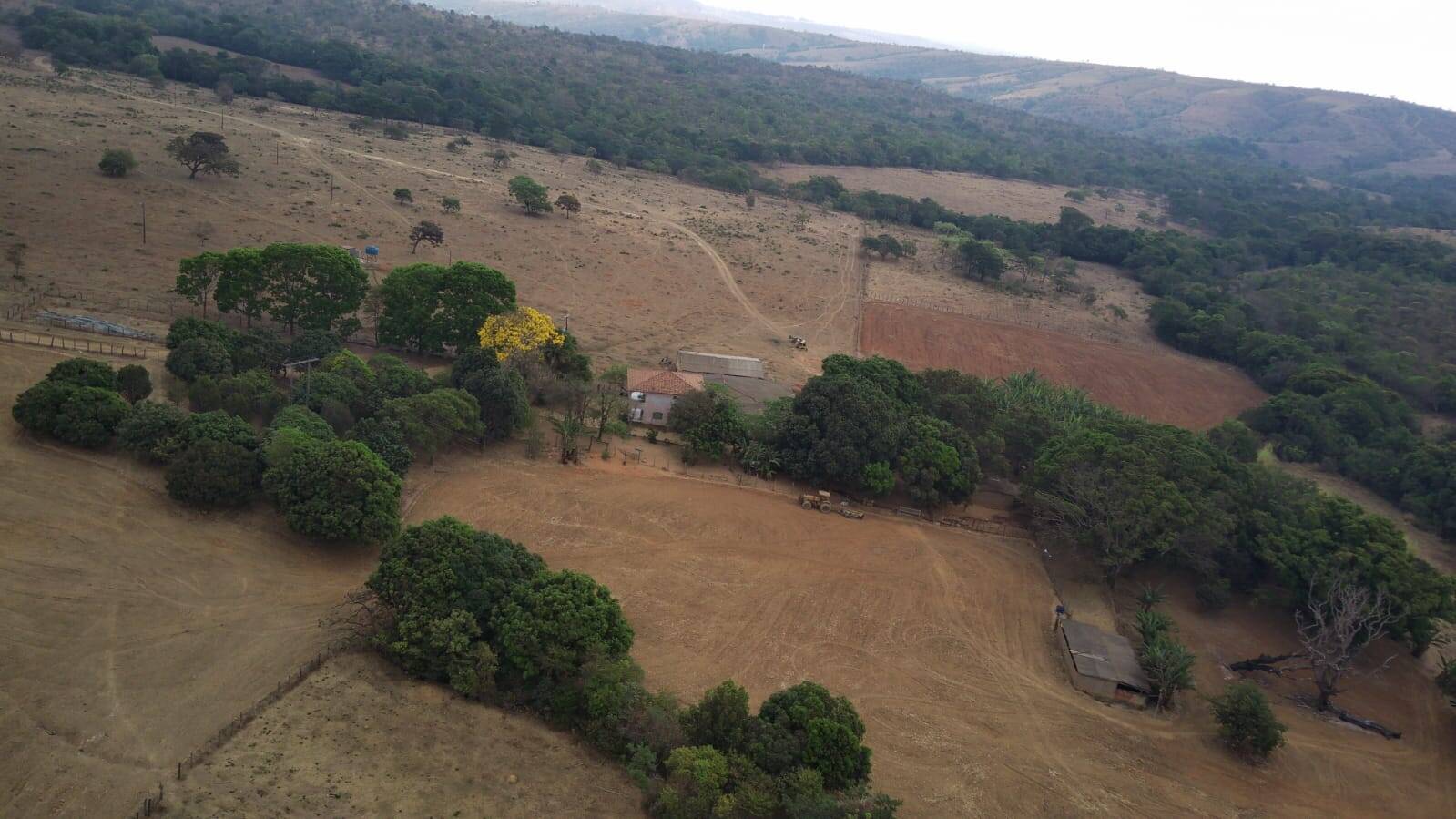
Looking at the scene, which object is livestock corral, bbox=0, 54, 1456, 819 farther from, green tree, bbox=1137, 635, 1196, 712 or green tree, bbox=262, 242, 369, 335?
green tree, bbox=262, 242, 369, 335

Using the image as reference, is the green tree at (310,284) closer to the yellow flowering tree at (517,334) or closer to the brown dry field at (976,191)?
the yellow flowering tree at (517,334)

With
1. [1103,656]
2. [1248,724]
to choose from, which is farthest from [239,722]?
[1248,724]

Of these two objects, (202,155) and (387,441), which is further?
(202,155)

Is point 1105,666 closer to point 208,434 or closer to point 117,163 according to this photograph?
point 208,434

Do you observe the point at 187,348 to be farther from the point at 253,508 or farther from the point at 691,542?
the point at 691,542

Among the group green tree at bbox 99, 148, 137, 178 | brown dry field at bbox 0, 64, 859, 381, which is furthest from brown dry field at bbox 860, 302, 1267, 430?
green tree at bbox 99, 148, 137, 178

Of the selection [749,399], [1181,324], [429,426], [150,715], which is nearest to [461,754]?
[150,715]

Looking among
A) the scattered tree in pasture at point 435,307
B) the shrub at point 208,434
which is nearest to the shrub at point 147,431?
the shrub at point 208,434
